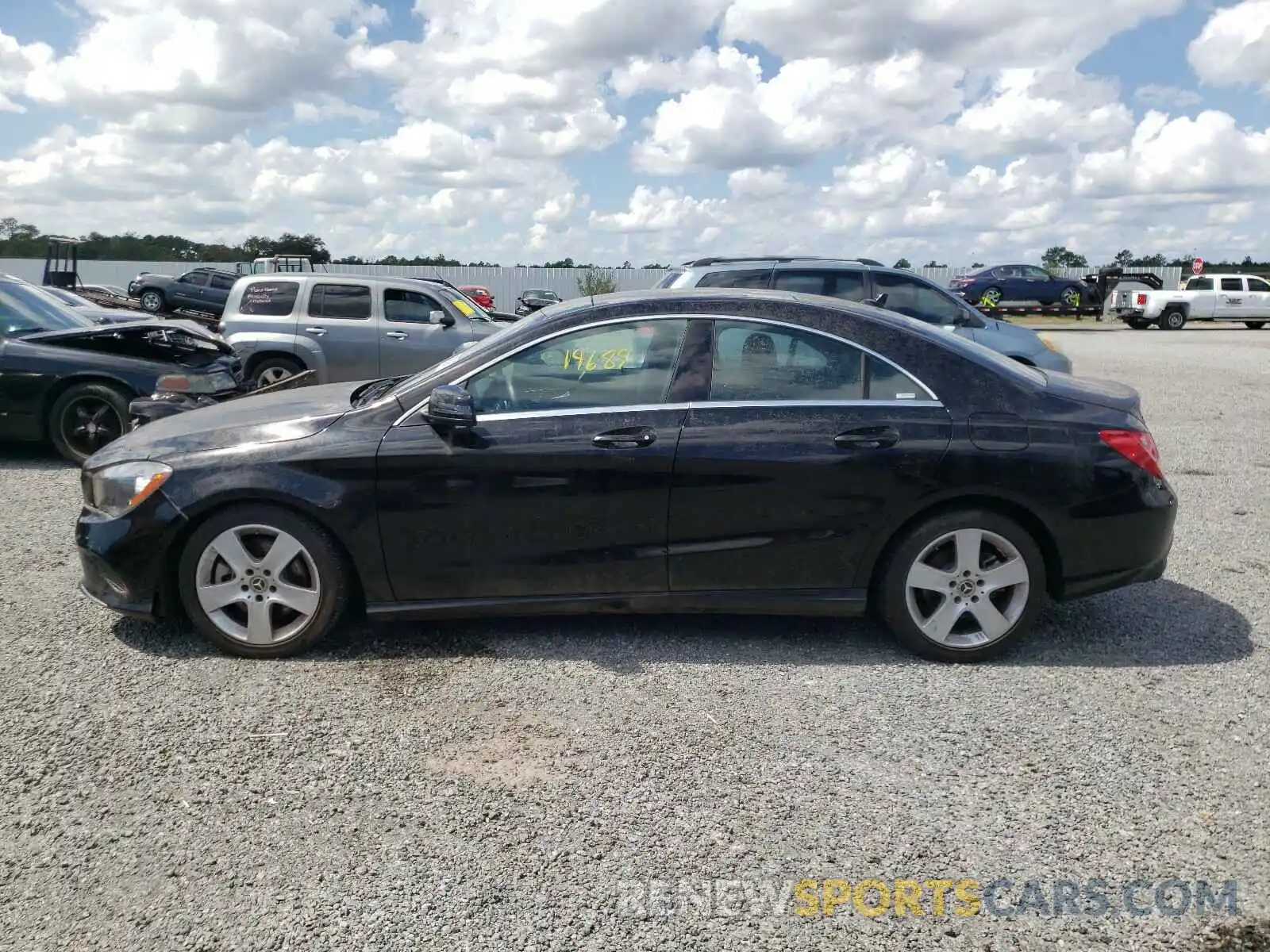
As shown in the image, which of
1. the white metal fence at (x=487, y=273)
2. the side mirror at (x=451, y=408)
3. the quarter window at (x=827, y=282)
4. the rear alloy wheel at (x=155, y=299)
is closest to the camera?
the side mirror at (x=451, y=408)

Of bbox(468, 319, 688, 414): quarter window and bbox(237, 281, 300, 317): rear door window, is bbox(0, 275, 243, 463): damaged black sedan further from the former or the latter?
bbox(468, 319, 688, 414): quarter window

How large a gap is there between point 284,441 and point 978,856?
311 cm

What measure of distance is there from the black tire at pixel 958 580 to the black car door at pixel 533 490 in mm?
986

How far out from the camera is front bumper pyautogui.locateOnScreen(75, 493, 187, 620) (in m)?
4.43

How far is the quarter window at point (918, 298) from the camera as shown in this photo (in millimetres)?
11227

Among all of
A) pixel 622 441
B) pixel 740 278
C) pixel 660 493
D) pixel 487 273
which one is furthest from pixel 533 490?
pixel 487 273

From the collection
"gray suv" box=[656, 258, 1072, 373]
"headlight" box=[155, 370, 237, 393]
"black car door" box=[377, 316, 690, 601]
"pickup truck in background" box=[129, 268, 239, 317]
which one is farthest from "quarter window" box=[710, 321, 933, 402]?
"pickup truck in background" box=[129, 268, 239, 317]

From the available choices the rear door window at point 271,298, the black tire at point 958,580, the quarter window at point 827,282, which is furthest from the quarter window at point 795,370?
the rear door window at point 271,298

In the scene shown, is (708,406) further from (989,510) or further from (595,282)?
(595,282)

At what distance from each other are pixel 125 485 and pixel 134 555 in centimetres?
31

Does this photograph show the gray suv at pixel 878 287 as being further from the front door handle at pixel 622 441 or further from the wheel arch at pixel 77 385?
the front door handle at pixel 622 441

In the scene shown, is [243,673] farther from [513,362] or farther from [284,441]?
[513,362]

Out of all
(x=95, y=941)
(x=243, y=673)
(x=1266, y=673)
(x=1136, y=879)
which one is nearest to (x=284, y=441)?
(x=243, y=673)

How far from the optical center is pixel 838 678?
4.35 meters
